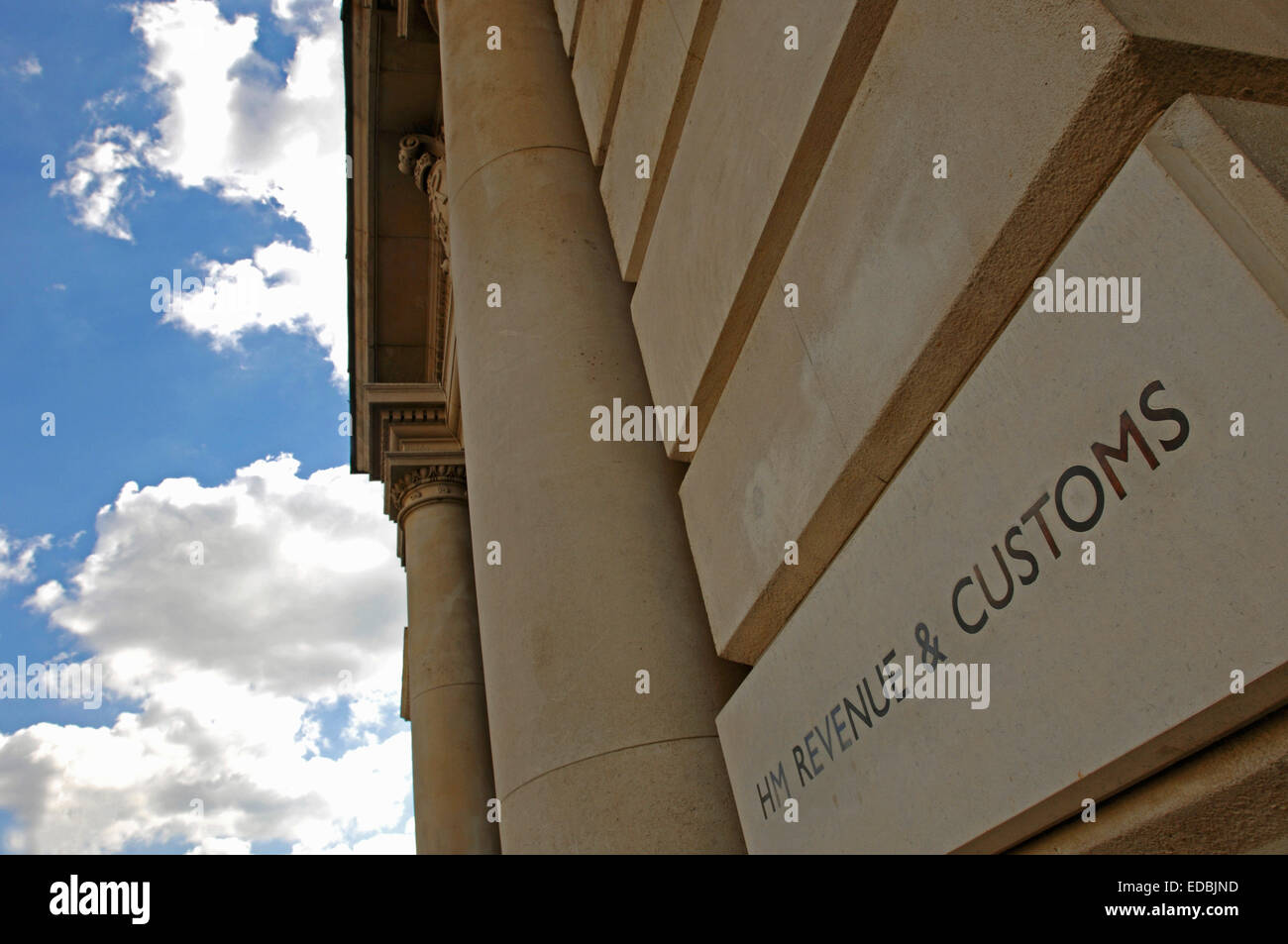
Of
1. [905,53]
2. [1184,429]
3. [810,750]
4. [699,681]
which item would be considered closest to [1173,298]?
[1184,429]

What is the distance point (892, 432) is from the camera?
359 centimetres

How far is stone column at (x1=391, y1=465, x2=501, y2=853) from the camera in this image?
14445mm

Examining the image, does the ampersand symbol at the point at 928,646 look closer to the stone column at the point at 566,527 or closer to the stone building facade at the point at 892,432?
the stone building facade at the point at 892,432

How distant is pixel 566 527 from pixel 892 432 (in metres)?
2.87

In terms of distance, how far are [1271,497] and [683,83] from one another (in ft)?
14.3

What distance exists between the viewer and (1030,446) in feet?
9.25

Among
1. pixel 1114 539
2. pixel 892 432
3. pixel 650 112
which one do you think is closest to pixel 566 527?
pixel 650 112

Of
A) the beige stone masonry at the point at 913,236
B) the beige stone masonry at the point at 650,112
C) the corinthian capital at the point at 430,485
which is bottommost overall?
the beige stone masonry at the point at 913,236

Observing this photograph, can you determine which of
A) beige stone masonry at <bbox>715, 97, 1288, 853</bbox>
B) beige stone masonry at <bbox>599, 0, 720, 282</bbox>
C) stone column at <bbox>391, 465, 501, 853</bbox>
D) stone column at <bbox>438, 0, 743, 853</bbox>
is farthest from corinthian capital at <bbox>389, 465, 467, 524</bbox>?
beige stone masonry at <bbox>715, 97, 1288, 853</bbox>

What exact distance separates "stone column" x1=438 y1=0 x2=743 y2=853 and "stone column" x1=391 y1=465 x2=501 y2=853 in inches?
347

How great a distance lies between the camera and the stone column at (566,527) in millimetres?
5203

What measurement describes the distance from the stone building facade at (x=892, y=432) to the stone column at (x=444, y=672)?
897 centimetres

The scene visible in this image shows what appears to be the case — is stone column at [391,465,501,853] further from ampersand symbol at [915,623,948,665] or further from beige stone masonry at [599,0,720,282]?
ampersand symbol at [915,623,948,665]

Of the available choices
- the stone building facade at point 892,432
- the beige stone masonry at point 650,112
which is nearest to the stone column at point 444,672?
the stone building facade at point 892,432
